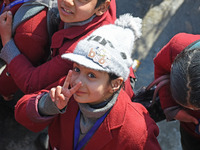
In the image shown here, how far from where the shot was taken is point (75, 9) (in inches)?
75.5

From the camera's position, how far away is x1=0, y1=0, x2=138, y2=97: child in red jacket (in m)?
1.88

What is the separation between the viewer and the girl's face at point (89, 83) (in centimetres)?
159

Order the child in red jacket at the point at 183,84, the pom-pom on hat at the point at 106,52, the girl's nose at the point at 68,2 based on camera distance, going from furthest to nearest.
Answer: the girl's nose at the point at 68,2, the child in red jacket at the point at 183,84, the pom-pom on hat at the point at 106,52

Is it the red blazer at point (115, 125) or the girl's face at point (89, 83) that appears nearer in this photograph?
the girl's face at point (89, 83)

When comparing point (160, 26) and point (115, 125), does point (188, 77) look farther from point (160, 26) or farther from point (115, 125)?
point (160, 26)

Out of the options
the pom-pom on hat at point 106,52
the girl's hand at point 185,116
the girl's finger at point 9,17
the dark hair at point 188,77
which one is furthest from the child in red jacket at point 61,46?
the girl's hand at point 185,116

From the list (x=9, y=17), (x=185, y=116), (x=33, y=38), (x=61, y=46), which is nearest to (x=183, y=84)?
(x=185, y=116)

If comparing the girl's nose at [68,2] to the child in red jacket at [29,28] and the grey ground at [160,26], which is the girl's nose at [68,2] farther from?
the grey ground at [160,26]

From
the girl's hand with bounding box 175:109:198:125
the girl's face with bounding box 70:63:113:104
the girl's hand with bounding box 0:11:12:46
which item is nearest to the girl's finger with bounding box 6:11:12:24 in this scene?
the girl's hand with bounding box 0:11:12:46

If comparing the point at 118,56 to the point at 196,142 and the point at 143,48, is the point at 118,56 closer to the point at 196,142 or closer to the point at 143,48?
the point at 196,142

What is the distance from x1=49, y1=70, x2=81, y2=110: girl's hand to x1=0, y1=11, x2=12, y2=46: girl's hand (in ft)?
2.45

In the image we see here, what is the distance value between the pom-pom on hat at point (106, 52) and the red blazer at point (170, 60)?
1.68 feet

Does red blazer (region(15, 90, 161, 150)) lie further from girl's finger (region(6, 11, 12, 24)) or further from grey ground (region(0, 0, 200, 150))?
grey ground (region(0, 0, 200, 150))

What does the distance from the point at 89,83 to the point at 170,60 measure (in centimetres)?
82
